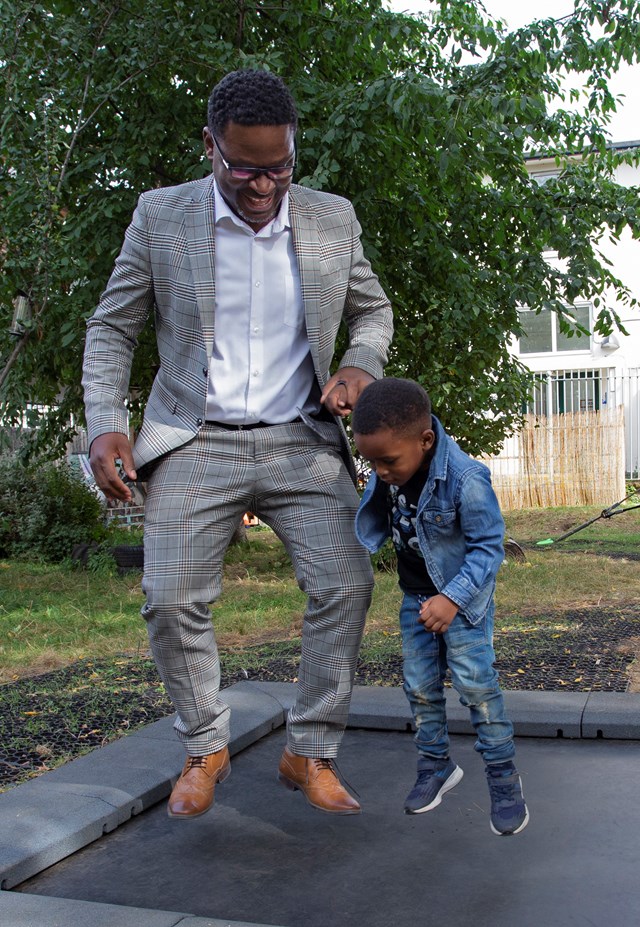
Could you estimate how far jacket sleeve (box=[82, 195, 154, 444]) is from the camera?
113 inches

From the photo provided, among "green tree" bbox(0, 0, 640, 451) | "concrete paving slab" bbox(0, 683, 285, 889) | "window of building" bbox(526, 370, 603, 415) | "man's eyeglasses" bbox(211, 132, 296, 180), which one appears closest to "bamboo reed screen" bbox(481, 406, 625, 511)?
"window of building" bbox(526, 370, 603, 415)

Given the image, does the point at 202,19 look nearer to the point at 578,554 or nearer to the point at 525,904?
the point at 578,554

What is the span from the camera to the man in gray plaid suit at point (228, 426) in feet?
9.05

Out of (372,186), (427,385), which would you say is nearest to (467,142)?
(372,186)

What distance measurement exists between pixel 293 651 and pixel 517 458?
38.6ft

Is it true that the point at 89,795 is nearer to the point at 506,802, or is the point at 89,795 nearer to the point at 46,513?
the point at 506,802

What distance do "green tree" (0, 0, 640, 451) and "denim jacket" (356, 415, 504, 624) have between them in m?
4.69

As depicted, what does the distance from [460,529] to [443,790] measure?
77 centimetres

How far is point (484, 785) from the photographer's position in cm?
308

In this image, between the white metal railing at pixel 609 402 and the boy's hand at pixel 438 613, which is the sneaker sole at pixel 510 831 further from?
the white metal railing at pixel 609 402

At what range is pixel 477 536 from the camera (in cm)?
260

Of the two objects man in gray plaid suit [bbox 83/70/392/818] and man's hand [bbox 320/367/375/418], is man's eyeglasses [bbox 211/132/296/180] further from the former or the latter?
man's hand [bbox 320/367/375/418]

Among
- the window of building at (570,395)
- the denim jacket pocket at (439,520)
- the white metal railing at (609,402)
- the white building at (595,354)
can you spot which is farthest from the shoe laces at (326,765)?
the white building at (595,354)

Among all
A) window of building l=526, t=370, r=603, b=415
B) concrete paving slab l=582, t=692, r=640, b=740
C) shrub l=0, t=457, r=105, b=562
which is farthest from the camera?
window of building l=526, t=370, r=603, b=415
